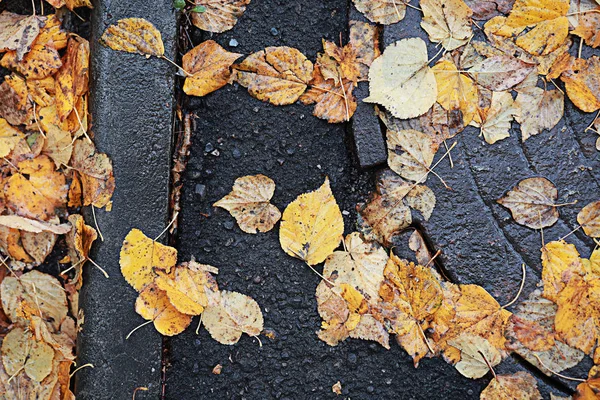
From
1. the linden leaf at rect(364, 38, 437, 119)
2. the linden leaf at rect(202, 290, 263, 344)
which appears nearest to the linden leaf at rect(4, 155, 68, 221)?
the linden leaf at rect(202, 290, 263, 344)

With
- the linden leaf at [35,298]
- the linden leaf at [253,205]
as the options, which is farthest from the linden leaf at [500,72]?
the linden leaf at [35,298]

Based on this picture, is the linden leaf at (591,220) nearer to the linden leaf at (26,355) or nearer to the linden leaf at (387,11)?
the linden leaf at (387,11)

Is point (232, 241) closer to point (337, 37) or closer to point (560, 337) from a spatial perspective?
point (337, 37)

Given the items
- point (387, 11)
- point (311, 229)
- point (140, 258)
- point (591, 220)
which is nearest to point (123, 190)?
point (140, 258)

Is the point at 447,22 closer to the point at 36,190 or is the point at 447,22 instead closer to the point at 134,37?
the point at 134,37

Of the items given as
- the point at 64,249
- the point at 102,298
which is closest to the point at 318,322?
the point at 102,298

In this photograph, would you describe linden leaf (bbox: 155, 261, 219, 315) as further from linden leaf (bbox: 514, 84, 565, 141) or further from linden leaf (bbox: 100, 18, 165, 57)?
linden leaf (bbox: 514, 84, 565, 141)
